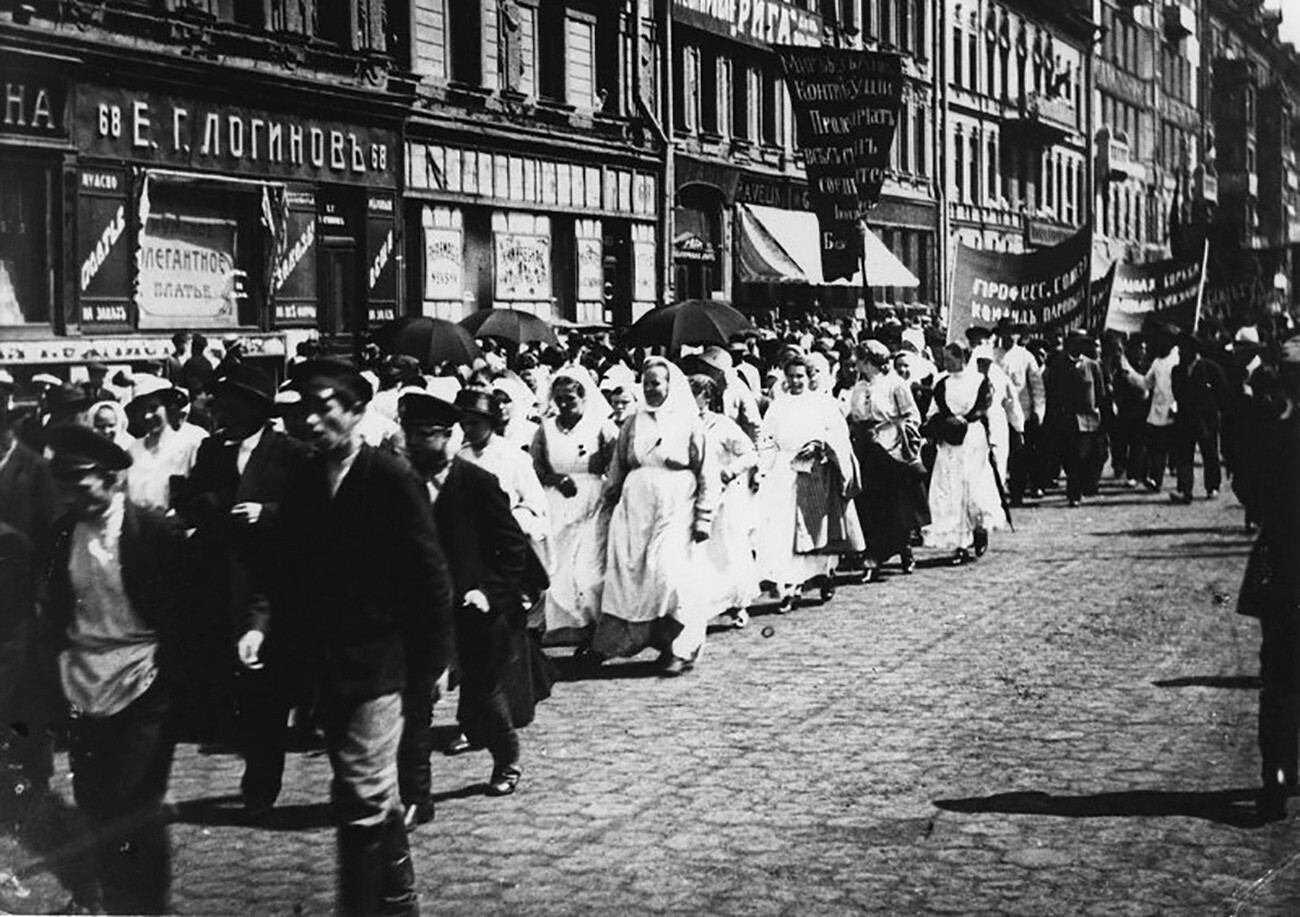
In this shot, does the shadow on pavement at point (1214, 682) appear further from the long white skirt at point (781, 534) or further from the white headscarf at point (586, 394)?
the long white skirt at point (781, 534)

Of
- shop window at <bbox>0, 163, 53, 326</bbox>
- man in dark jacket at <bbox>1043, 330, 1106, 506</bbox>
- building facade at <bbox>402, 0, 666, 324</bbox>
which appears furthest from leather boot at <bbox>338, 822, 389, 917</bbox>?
building facade at <bbox>402, 0, 666, 324</bbox>

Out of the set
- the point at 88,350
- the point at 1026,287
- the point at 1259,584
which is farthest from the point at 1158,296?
the point at 1259,584

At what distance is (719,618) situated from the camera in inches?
510

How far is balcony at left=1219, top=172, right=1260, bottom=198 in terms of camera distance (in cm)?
1465

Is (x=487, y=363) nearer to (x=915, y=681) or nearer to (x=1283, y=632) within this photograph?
(x=915, y=681)

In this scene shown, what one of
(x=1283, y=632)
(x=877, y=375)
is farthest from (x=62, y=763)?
(x=877, y=375)

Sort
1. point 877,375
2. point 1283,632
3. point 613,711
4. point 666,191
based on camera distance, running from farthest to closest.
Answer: point 666,191
point 877,375
point 613,711
point 1283,632

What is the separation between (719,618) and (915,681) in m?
2.82

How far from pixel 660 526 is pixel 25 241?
360 inches

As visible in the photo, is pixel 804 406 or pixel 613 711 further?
pixel 804 406

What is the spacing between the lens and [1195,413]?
1838 centimetres

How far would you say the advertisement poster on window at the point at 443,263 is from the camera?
974 inches

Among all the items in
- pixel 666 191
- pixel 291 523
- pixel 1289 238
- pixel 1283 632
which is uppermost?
pixel 666 191

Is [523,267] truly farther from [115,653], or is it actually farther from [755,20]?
[115,653]
